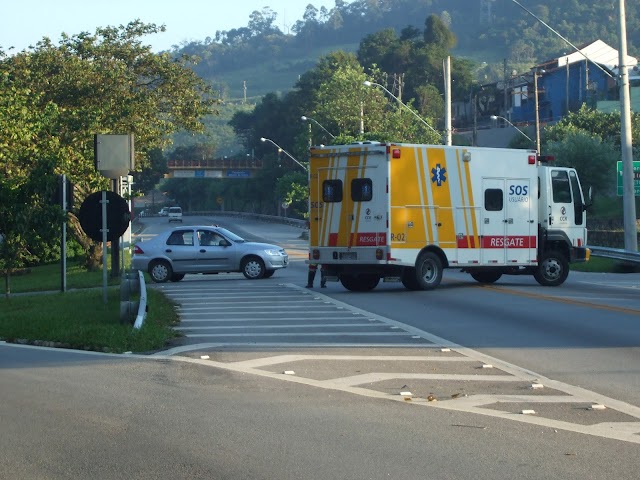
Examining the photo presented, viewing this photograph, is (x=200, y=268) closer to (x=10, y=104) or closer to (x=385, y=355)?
(x=10, y=104)

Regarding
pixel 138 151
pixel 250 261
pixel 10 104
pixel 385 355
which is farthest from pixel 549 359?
pixel 138 151

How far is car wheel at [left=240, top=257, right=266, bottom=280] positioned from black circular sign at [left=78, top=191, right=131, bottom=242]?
10.7 metres

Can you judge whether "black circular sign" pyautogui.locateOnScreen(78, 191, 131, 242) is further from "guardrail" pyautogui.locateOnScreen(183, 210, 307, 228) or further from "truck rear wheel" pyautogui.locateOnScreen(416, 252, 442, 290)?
"guardrail" pyautogui.locateOnScreen(183, 210, 307, 228)

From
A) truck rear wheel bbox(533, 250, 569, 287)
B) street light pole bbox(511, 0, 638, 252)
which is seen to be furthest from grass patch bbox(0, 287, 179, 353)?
street light pole bbox(511, 0, 638, 252)

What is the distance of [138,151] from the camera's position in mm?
40000

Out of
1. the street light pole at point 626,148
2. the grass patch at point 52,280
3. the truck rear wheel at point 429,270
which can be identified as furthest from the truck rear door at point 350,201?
the street light pole at point 626,148

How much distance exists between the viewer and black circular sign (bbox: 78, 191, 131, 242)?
62.2 feet

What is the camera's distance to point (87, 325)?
1577 cm

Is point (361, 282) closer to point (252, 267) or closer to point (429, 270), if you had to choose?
point (429, 270)

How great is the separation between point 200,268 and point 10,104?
840cm

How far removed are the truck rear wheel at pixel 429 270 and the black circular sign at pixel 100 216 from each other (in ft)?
23.1

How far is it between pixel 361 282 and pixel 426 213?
8.56 ft

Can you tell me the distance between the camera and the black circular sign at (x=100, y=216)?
19.0 m

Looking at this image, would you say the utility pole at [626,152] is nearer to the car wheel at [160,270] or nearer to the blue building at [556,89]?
the car wheel at [160,270]
